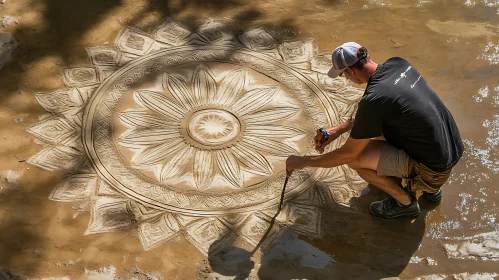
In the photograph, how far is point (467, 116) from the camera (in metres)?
4.91

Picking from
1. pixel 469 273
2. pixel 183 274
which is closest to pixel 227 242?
pixel 183 274

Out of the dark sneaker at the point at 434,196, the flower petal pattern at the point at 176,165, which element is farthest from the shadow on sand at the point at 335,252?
the flower petal pattern at the point at 176,165

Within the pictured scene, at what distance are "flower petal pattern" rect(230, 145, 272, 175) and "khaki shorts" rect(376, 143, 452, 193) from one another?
0.89 m

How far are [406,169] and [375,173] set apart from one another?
205 millimetres

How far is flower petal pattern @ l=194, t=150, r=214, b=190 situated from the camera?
4.35m

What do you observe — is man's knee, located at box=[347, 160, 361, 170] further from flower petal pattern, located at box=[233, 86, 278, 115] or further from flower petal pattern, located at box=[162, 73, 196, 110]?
flower petal pattern, located at box=[162, 73, 196, 110]

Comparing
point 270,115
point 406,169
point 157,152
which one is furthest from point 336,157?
point 157,152

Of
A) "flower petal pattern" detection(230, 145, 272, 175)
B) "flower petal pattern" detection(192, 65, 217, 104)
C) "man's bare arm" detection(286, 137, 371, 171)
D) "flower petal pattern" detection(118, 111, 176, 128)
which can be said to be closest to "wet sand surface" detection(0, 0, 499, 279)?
"man's bare arm" detection(286, 137, 371, 171)

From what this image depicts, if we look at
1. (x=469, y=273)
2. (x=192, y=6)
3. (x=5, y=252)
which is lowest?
(x=469, y=273)

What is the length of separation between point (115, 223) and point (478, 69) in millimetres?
3488

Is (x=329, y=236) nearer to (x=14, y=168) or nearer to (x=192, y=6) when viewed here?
(x=14, y=168)

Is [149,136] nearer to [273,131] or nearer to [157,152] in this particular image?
[157,152]

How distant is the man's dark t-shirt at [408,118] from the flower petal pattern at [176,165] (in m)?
1.35

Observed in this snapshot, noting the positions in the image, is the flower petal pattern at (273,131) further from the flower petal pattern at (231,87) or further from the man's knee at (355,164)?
the man's knee at (355,164)
